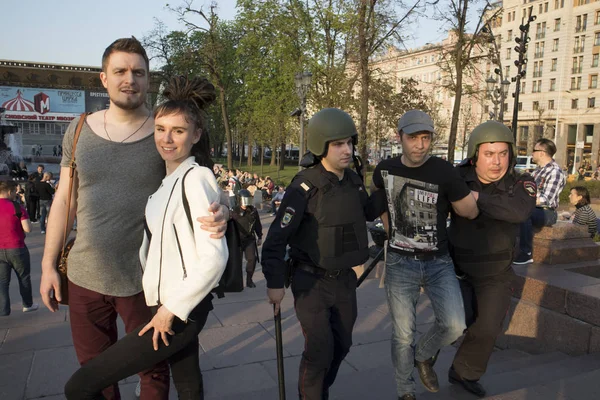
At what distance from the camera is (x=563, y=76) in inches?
2608

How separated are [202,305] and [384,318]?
415 cm

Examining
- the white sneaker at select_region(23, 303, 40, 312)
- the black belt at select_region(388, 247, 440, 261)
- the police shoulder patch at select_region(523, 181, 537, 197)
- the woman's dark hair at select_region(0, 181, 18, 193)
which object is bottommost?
the white sneaker at select_region(23, 303, 40, 312)

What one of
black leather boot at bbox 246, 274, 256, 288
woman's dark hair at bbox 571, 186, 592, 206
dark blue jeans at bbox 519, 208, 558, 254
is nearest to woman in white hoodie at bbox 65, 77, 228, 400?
dark blue jeans at bbox 519, 208, 558, 254

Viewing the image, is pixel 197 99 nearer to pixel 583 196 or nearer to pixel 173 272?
pixel 173 272

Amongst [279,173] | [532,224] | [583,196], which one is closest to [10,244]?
[532,224]

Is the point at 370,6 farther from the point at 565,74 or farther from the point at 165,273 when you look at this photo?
the point at 565,74

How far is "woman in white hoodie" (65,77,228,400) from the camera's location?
2.17 metres

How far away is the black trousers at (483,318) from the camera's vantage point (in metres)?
3.60

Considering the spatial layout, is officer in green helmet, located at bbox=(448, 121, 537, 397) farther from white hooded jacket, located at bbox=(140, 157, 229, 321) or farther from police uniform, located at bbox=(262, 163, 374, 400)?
white hooded jacket, located at bbox=(140, 157, 229, 321)

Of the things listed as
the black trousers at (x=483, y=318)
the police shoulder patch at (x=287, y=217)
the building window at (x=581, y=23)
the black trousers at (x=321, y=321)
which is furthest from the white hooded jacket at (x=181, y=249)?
the building window at (x=581, y=23)

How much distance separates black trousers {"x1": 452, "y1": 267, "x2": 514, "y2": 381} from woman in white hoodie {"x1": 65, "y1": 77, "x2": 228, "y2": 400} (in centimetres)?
216

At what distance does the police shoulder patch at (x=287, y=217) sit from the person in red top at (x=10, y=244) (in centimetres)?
495

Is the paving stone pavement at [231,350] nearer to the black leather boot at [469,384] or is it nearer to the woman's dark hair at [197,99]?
the black leather boot at [469,384]

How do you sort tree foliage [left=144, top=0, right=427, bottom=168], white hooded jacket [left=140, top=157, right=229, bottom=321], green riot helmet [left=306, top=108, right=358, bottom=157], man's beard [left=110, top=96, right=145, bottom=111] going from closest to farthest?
1. white hooded jacket [left=140, top=157, right=229, bottom=321]
2. man's beard [left=110, top=96, right=145, bottom=111]
3. green riot helmet [left=306, top=108, right=358, bottom=157]
4. tree foliage [left=144, top=0, right=427, bottom=168]
